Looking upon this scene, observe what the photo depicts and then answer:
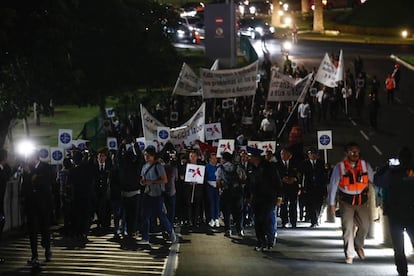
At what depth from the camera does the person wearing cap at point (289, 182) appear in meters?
19.6

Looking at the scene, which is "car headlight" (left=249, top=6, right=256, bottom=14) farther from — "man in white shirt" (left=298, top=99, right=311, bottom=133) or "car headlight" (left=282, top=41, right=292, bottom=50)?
"man in white shirt" (left=298, top=99, right=311, bottom=133)

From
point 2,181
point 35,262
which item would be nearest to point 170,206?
point 2,181

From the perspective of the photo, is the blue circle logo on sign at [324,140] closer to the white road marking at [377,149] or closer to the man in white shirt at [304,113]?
the white road marking at [377,149]

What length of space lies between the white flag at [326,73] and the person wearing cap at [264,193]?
1527 centimetres

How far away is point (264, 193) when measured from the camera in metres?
16.1

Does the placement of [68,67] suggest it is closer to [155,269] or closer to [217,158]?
[217,158]

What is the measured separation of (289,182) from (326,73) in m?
12.4

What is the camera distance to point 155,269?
585 inches

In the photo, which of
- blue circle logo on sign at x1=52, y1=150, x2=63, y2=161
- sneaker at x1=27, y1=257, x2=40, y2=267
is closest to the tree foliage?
blue circle logo on sign at x1=52, y1=150, x2=63, y2=161

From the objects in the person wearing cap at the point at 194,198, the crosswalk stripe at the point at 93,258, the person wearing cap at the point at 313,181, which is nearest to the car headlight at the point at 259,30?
the person wearing cap at the point at 194,198

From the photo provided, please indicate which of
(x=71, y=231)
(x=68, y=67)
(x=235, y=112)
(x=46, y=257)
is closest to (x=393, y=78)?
(x=235, y=112)

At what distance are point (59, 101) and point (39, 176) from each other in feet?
50.1

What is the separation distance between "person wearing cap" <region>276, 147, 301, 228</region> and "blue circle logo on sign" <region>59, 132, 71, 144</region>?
706 cm

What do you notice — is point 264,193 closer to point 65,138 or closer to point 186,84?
point 65,138
